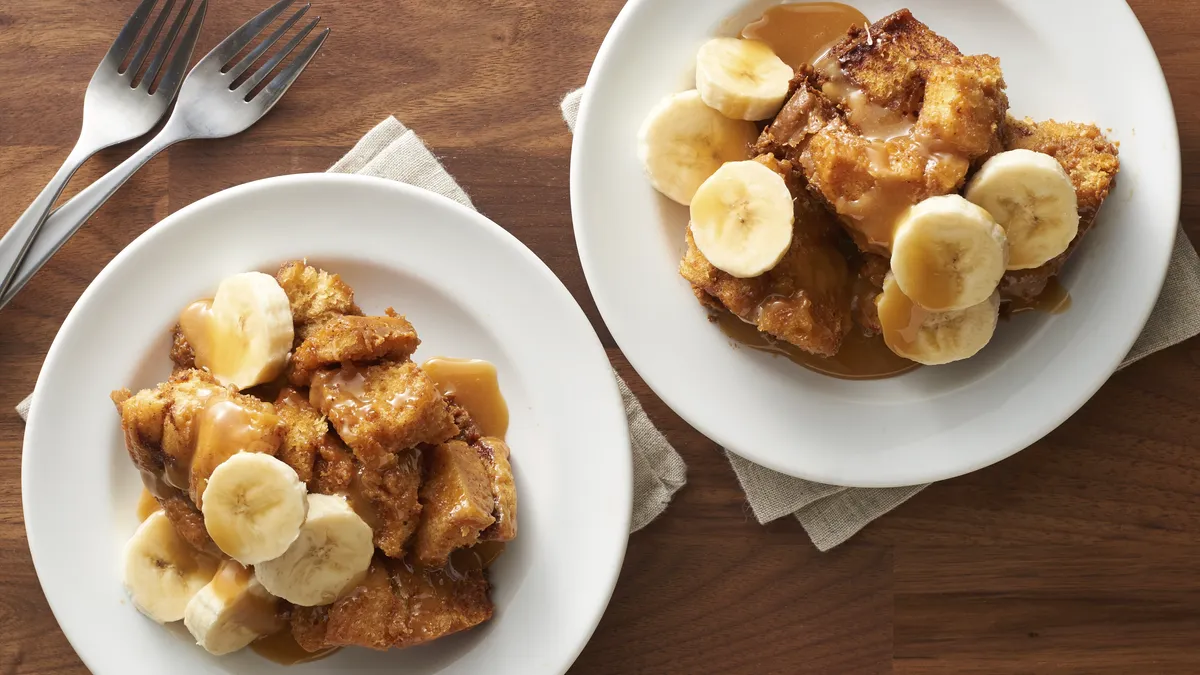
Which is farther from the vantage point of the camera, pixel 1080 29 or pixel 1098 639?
pixel 1098 639

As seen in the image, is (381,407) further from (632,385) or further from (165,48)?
(165,48)

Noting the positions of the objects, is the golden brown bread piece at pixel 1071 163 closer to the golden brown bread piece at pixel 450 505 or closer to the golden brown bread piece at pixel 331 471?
the golden brown bread piece at pixel 450 505

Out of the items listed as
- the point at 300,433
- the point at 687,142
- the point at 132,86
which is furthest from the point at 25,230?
the point at 687,142

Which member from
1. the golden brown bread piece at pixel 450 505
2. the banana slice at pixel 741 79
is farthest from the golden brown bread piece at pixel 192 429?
the banana slice at pixel 741 79

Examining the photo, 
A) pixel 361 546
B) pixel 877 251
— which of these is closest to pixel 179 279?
pixel 361 546

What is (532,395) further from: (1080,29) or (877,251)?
(1080,29)

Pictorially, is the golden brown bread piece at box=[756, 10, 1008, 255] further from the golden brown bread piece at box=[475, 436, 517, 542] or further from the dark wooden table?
the golden brown bread piece at box=[475, 436, 517, 542]

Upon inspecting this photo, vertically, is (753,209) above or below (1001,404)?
above
